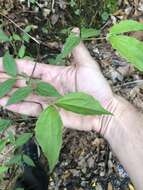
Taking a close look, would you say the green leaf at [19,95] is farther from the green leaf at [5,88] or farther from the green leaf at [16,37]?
the green leaf at [16,37]

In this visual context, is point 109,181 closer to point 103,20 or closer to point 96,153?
point 96,153

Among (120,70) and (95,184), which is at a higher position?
(120,70)

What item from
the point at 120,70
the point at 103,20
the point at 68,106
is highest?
the point at 68,106

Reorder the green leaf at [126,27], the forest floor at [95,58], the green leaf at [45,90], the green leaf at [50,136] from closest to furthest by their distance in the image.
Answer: the green leaf at [50,136]
the green leaf at [126,27]
the green leaf at [45,90]
the forest floor at [95,58]

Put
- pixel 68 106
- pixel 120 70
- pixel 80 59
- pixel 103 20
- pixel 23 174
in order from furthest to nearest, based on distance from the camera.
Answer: pixel 103 20
pixel 120 70
pixel 23 174
pixel 80 59
pixel 68 106

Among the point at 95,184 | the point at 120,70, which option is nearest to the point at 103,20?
the point at 120,70

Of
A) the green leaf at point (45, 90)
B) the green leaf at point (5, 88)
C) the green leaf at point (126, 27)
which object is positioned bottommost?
the green leaf at point (5, 88)

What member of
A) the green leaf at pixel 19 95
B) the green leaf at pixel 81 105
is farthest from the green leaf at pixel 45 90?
the green leaf at pixel 81 105

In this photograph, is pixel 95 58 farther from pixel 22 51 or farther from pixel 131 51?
pixel 131 51
